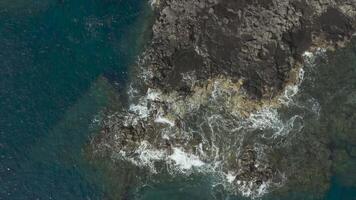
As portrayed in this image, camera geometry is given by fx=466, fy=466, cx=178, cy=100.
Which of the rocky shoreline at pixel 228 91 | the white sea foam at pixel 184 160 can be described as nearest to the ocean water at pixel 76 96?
the white sea foam at pixel 184 160

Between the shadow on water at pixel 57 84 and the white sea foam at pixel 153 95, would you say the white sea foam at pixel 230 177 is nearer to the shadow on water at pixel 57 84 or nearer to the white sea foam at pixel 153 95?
the white sea foam at pixel 153 95

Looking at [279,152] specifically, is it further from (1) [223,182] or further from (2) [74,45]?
(2) [74,45]

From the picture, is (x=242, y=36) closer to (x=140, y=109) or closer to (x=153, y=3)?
(x=153, y=3)

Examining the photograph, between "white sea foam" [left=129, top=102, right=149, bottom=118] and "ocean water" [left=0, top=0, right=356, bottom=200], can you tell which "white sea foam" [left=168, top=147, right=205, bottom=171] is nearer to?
"ocean water" [left=0, top=0, right=356, bottom=200]

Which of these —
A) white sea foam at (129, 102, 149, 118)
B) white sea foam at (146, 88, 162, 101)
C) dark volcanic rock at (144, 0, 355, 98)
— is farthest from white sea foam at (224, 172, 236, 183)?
white sea foam at (146, 88, 162, 101)

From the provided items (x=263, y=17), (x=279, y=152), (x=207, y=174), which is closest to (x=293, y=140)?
(x=279, y=152)

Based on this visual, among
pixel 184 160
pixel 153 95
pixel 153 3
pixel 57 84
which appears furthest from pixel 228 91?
pixel 57 84
